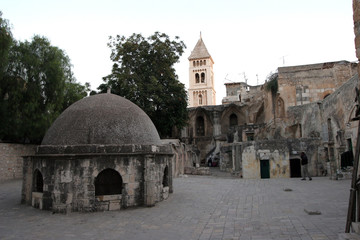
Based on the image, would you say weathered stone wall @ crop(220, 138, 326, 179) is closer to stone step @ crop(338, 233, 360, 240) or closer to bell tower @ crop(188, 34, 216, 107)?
stone step @ crop(338, 233, 360, 240)

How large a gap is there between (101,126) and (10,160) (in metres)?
12.2

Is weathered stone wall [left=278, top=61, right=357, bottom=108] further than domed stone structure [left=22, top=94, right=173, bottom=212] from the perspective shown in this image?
Yes

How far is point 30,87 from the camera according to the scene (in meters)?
18.3

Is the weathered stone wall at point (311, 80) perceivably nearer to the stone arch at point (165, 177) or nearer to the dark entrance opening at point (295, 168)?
the dark entrance opening at point (295, 168)

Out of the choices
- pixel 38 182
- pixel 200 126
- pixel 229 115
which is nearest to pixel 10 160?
pixel 38 182

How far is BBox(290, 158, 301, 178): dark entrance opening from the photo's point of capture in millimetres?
18594

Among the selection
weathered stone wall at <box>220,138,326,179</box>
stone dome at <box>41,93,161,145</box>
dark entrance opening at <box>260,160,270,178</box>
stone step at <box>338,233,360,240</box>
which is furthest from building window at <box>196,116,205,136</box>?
stone step at <box>338,233,360,240</box>

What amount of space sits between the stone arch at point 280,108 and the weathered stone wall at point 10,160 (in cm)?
2195

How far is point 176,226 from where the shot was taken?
6.25 meters

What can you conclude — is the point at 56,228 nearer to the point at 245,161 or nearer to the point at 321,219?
the point at 321,219

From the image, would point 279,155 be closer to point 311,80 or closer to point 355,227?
point 311,80

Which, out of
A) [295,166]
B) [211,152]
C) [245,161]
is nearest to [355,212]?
[245,161]

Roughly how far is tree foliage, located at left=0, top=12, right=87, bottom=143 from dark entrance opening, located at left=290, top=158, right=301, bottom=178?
1644 cm

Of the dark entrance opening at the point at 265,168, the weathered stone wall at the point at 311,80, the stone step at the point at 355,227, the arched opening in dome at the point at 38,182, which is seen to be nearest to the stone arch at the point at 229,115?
the weathered stone wall at the point at 311,80
